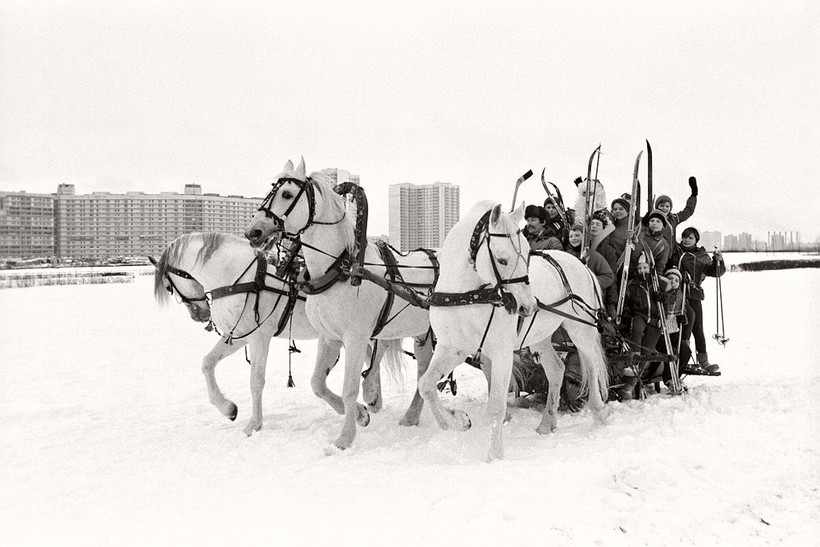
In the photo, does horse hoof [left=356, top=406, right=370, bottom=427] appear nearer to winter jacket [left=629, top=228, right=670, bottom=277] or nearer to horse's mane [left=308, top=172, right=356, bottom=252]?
horse's mane [left=308, top=172, right=356, bottom=252]

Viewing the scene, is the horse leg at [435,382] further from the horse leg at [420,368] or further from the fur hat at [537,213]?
the fur hat at [537,213]

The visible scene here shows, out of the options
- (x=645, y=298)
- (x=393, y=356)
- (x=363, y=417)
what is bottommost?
(x=363, y=417)

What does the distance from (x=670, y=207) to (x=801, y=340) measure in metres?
6.10

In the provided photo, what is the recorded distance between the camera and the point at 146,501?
3971 millimetres

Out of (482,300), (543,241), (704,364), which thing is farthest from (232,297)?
(704,364)

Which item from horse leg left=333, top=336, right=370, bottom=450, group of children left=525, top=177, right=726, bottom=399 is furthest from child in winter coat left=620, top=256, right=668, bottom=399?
horse leg left=333, top=336, right=370, bottom=450

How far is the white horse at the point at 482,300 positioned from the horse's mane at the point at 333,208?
39.6 inches

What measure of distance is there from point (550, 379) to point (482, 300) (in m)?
2.12

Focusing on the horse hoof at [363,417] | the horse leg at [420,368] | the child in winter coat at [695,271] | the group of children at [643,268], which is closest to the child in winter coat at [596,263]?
the group of children at [643,268]

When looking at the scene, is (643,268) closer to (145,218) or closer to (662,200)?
(662,200)

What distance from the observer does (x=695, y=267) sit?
744 centimetres

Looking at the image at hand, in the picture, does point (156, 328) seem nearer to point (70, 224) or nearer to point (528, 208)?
point (70, 224)

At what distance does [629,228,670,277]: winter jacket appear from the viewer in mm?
6785

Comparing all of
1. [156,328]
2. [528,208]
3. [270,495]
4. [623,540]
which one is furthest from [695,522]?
[156,328]
